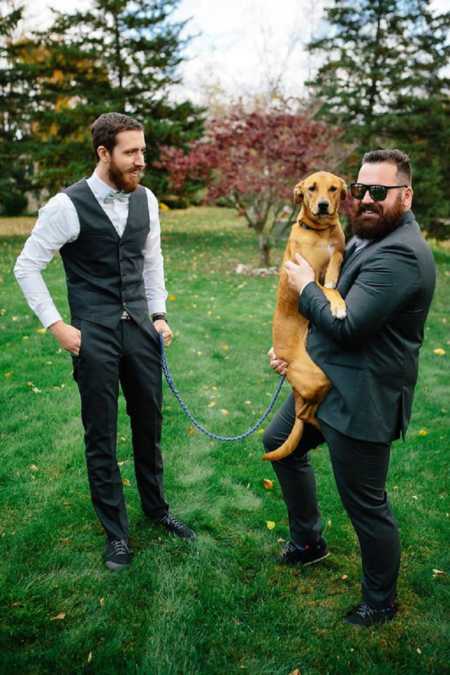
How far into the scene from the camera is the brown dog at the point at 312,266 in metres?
2.62

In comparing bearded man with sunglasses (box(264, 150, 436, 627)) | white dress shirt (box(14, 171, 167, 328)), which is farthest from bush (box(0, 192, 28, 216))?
bearded man with sunglasses (box(264, 150, 436, 627))

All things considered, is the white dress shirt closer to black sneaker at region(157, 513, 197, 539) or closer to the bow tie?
the bow tie

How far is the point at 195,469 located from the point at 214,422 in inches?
32.9

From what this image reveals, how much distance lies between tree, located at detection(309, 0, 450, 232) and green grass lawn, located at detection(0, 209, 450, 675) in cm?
1184

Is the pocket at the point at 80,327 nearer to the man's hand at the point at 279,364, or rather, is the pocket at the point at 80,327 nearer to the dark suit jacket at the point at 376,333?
the man's hand at the point at 279,364

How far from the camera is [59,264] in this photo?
12258 mm

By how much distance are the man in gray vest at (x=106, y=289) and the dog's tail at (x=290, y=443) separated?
0.84 meters

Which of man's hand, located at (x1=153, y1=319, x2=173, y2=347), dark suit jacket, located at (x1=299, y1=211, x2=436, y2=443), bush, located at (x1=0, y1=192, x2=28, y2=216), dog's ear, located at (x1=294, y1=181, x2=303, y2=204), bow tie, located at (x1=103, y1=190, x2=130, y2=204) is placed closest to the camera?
dark suit jacket, located at (x1=299, y1=211, x2=436, y2=443)

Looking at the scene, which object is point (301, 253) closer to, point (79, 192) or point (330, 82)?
point (79, 192)

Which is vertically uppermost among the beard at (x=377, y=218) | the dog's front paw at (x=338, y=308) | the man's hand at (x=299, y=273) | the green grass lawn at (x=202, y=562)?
the beard at (x=377, y=218)

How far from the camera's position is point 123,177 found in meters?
2.85

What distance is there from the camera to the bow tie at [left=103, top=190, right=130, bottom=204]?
9.43 ft

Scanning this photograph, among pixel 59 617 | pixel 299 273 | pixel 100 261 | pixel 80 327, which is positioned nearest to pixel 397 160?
pixel 299 273

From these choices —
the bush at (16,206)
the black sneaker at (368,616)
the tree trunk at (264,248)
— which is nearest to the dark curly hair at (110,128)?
the black sneaker at (368,616)
